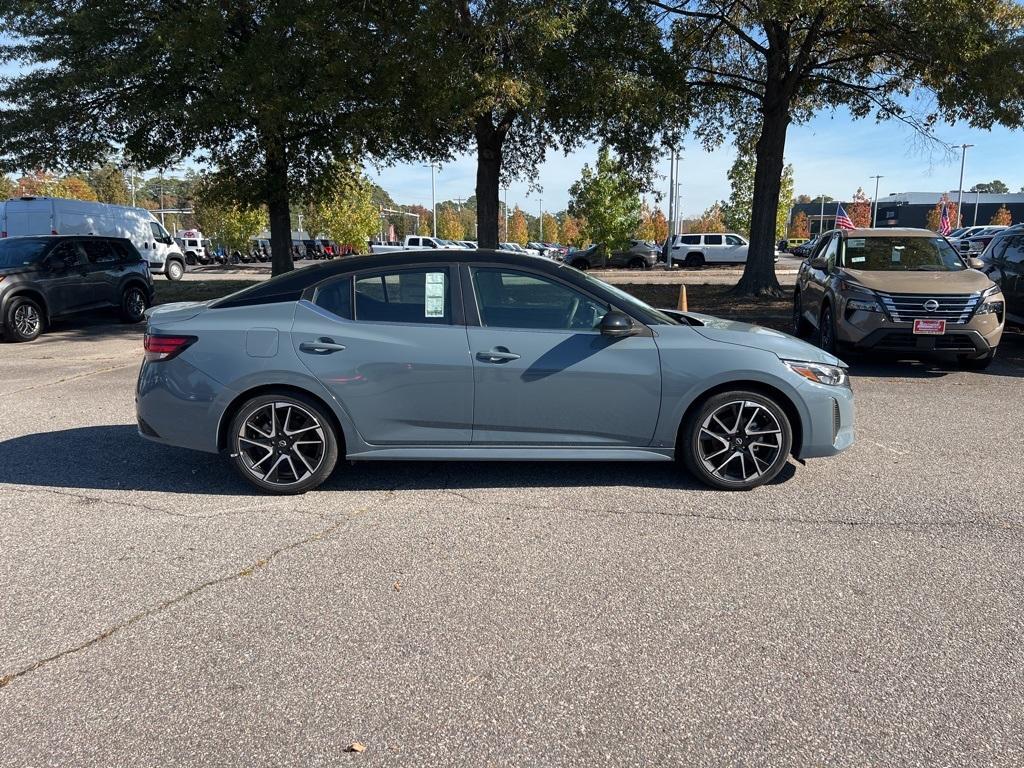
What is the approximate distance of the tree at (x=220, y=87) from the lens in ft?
44.9

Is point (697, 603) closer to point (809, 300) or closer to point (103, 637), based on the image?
point (103, 637)

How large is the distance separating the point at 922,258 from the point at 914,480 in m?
5.80

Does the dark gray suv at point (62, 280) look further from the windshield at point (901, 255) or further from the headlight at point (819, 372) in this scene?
the windshield at point (901, 255)

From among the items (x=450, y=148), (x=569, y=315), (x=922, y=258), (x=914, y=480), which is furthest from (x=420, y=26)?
(x=914, y=480)

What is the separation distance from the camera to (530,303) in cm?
512

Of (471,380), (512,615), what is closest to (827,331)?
(471,380)

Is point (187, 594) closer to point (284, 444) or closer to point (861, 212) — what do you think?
point (284, 444)

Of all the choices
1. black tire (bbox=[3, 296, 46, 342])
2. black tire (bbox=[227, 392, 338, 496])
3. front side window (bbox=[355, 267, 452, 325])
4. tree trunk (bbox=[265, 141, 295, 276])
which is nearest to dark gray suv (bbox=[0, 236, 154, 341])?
black tire (bbox=[3, 296, 46, 342])

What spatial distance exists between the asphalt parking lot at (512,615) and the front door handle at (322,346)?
0.94 meters

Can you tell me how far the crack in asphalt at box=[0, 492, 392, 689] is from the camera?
10.2 feet

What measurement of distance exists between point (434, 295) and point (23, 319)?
1029 centimetres

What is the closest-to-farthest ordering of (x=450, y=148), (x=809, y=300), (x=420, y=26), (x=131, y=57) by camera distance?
(x=809, y=300), (x=420, y=26), (x=131, y=57), (x=450, y=148)

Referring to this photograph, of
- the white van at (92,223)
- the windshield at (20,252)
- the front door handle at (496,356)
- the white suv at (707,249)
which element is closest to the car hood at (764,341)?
the front door handle at (496,356)

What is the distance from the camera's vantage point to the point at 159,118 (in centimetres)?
1742
